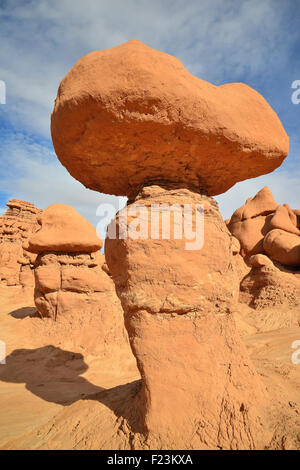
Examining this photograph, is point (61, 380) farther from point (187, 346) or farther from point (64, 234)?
point (187, 346)

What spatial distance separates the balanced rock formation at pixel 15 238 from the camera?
1414 centimetres

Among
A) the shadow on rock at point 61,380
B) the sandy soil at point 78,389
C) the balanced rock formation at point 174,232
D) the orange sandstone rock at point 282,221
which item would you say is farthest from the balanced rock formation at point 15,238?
the balanced rock formation at point 174,232

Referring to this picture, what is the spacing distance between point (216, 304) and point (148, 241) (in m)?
0.76

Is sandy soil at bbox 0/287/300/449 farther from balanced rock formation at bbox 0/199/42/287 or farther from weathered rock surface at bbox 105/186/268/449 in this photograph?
balanced rock formation at bbox 0/199/42/287

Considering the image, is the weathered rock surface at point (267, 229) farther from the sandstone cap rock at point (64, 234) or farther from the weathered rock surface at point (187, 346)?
the weathered rock surface at point (187, 346)

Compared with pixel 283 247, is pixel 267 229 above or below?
above

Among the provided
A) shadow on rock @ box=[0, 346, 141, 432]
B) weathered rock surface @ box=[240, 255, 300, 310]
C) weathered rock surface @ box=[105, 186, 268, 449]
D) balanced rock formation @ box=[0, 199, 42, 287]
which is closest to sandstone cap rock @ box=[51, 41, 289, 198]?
weathered rock surface @ box=[105, 186, 268, 449]

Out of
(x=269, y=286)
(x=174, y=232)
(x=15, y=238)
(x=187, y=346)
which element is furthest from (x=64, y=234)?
(x=15, y=238)

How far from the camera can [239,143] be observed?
7.47 ft

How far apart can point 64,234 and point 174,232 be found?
446 cm

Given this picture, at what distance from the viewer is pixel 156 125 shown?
2.10 meters

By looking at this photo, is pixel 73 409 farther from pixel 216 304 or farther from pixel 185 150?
pixel 185 150

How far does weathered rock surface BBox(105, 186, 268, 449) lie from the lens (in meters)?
1.93
